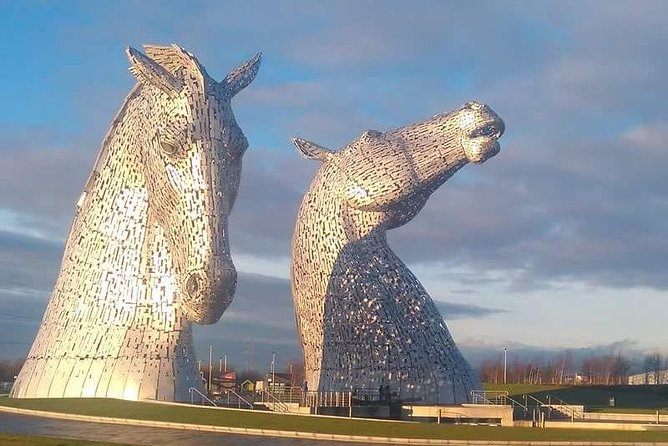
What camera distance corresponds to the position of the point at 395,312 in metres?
26.4

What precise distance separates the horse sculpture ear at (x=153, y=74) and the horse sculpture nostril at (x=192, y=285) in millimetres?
3527

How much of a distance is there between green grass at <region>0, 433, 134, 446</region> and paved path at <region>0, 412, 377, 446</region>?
972mm

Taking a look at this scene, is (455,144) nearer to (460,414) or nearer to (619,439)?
(460,414)

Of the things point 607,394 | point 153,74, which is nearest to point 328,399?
point 153,74

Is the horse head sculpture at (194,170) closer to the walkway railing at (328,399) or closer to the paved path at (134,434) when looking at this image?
the paved path at (134,434)

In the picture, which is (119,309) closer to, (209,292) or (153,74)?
Answer: (209,292)

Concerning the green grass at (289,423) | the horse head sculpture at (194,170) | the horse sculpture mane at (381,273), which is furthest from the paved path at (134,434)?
the horse sculpture mane at (381,273)

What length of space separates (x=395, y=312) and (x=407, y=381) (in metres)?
2.05

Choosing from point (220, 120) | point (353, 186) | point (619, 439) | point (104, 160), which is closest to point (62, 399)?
point (104, 160)

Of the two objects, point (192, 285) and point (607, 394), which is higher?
point (192, 285)

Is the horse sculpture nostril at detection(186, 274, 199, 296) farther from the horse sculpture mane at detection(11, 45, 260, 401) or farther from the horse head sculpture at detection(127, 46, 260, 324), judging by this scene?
the horse sculpture mane at detection(11, 45, 260, 401)

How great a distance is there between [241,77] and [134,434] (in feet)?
23.8

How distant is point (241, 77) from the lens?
56.9 ft

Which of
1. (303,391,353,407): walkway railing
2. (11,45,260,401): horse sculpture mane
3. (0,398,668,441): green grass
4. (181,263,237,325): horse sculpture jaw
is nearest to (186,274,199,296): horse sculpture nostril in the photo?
(181,263,237,325): horse sculpture jaw
